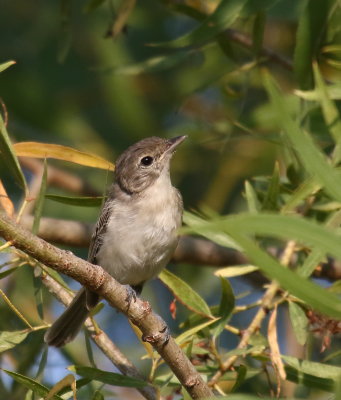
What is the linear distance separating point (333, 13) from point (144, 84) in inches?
114

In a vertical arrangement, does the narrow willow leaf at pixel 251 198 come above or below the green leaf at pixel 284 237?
below

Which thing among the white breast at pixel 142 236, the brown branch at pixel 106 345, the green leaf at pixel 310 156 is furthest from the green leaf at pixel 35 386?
the green leaf at pixel 310 156

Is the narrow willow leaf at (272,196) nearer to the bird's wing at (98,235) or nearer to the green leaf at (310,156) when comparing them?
the bird's wing at (98,235)

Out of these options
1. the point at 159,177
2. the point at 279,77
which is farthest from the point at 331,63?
the point at 279,77

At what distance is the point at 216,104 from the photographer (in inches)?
276

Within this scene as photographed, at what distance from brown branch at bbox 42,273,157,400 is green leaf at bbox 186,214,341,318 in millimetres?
1629

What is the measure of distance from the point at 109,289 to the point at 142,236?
1.60 m

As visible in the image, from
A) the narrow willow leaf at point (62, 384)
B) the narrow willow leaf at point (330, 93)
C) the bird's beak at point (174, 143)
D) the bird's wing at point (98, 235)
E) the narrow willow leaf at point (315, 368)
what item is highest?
the narrow willow leaf at point (330, 93)

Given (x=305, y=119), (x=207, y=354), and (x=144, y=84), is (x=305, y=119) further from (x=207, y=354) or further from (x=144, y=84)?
(x=144, y=84)

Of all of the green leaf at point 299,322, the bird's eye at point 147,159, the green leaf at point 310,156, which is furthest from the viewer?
the bird's eye at point 147,159

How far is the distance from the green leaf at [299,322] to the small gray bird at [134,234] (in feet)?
3.17

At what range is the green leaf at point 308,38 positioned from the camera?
4.26 meters

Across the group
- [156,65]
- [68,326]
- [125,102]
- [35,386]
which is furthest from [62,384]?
[125,102]

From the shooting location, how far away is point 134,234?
4.81 m
